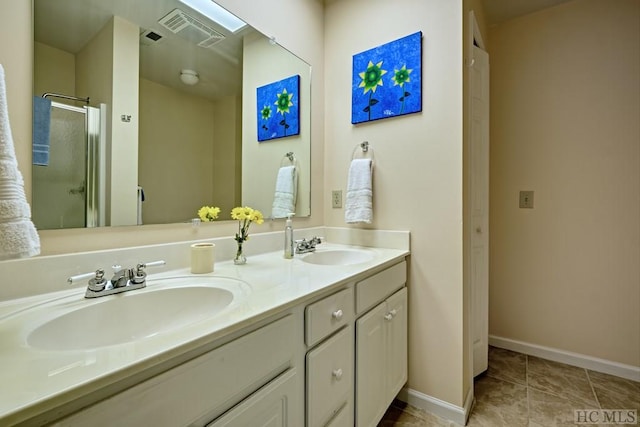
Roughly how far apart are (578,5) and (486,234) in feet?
5.10

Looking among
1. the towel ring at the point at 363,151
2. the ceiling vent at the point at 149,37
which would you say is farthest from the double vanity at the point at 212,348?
the ceiling vent at the point at 149,37

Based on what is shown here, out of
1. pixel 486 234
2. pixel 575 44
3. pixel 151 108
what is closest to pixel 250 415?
pixel 151 108

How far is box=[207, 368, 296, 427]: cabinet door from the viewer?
1.97 ft

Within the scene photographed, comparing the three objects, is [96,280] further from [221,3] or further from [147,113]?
[221,3]

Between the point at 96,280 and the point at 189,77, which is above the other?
the point at 189,77

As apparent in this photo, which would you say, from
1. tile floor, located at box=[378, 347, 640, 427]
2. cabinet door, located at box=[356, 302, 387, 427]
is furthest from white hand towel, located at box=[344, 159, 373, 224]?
tile floor, located at box=[378, 347, 640, 427]

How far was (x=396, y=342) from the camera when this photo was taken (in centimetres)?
134

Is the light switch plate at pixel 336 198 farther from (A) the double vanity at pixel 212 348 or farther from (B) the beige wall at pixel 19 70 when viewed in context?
(B) the beige wall at pixel 19 70

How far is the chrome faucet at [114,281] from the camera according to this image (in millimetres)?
755

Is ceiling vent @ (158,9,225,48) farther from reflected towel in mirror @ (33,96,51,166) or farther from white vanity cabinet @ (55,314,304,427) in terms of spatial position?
white vanity cabinet @ (55,314,304,427)

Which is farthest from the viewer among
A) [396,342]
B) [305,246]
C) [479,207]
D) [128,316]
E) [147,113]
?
[479,207]

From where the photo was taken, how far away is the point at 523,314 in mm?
1989

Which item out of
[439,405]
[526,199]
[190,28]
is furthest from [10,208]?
[526,199]

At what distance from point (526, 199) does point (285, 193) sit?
166cm
